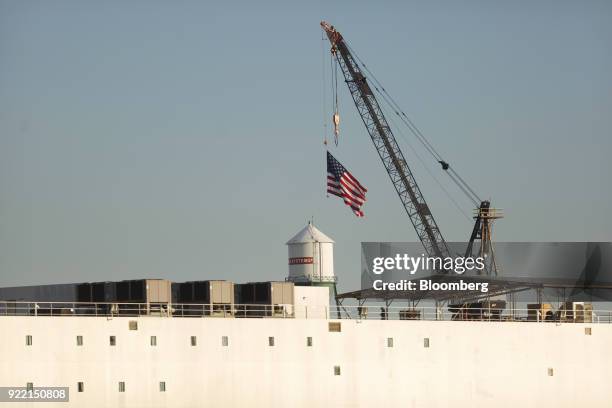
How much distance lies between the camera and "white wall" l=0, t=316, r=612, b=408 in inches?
2375

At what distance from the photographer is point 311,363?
65.4 m

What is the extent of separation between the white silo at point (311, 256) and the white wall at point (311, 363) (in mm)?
22759

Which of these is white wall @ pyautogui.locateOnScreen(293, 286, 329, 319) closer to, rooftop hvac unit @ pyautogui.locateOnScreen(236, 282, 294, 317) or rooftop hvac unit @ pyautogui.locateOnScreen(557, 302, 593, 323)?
rooftop hvac unit @ pyautogui.locateOnScreen(236, 282, 294, 317)

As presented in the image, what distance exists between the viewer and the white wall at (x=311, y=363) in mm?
60312

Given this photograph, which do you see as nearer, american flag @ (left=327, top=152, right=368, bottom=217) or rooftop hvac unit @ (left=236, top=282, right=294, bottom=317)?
rooftop hvac unit @ (left=236, top=282, right=294, bottom=317)

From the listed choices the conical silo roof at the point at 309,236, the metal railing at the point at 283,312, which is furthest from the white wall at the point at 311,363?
the conical silo roof at the point at 309,236

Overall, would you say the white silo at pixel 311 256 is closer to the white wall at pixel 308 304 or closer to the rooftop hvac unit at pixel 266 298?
the white wall at pixel 308 304

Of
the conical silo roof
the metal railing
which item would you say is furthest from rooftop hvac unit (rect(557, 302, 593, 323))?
the conical silo roof

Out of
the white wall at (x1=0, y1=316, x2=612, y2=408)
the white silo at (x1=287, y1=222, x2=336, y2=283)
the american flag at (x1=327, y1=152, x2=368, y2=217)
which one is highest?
the american flag at (x1=327, y1=152, x2=368, y2=217)

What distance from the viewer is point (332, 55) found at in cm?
11512

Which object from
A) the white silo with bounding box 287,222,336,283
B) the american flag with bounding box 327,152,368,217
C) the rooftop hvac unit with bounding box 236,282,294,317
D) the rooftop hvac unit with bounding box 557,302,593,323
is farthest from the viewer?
the white silo with bounding box 287,222,336,283

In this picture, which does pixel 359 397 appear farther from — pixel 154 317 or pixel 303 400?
pixel 154 317

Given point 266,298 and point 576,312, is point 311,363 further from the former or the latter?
point 576,312

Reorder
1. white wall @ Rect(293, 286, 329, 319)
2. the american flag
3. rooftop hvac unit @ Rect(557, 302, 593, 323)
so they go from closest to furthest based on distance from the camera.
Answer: white wall @ Rect(293, 286, 329, 319), rooftop hvac unit @ Rect(557, 302, 593, 323), the american flag
